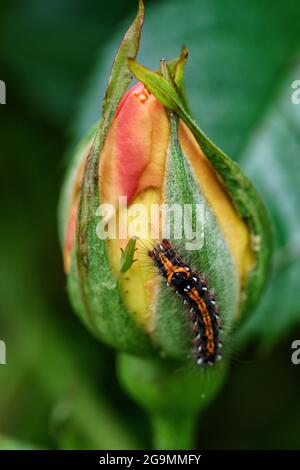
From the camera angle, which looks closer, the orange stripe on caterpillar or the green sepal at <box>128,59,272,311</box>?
the green sepal at <box>128,59,272,311</box>

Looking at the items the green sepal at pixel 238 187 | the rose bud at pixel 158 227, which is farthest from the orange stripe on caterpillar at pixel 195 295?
the green sepal at pixel 238 187

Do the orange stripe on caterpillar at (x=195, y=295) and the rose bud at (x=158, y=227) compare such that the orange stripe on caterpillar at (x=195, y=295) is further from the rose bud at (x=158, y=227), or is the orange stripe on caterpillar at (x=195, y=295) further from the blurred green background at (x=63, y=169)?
the blurred green background at (x=63, y=169)

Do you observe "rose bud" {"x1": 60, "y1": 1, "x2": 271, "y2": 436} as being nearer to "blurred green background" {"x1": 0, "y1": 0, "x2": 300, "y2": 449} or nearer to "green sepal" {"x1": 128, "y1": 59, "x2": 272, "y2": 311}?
"green sepal" {"x1": 128, "y1": 59, "x2": 272, "y2": 311}

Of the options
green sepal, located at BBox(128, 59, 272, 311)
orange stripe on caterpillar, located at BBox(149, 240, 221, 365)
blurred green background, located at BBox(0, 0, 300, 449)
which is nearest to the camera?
green sepal, located at BBox(128, 59, 272, 311)

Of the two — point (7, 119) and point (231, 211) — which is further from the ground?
point (7, 119)

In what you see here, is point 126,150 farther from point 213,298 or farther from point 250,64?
point 250,64

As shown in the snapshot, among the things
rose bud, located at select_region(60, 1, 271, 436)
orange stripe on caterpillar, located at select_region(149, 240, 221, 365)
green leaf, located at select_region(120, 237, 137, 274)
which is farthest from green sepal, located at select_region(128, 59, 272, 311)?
green leaf, located at select_region(120, 237, 137, 274)
